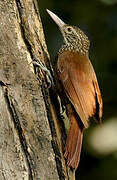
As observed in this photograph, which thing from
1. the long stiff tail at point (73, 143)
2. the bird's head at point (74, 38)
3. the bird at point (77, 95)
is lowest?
the long stiff tail at point (73, 143)

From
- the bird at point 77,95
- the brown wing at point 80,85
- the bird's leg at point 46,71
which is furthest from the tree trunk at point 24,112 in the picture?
the brown wing at point 80,85

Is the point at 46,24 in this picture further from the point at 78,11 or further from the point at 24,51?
the point at 24,51

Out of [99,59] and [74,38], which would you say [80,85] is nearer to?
[74,38]

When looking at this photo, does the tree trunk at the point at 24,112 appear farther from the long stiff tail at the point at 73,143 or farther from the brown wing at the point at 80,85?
the brown wing at the point at 80,85

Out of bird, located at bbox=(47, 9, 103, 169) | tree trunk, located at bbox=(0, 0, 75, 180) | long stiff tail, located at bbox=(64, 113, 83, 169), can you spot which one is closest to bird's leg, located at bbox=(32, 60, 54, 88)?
tree trunk, located at bbox=(0, 0, 75, 180)

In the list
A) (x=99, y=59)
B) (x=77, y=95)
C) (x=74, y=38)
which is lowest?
(x=77, y=95)

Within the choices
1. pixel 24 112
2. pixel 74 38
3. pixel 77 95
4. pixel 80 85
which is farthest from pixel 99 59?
pixel 24 112
